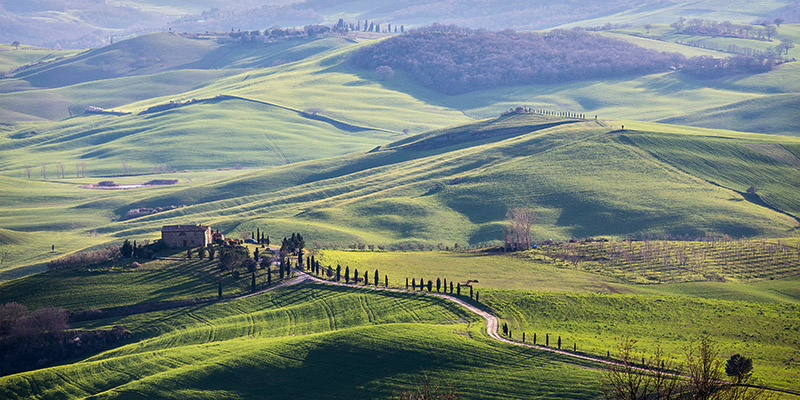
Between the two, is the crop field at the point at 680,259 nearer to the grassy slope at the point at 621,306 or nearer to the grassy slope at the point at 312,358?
the grassy slope at the point at 621,306

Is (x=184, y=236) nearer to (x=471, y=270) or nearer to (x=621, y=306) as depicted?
(x=471, y=270)

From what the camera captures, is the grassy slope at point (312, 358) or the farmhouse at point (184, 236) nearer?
the grassy slope at point (312, 358)

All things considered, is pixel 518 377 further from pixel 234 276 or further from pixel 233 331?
pixel 234 276

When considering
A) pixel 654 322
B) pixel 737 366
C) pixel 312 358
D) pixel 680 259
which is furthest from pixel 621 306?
pixel 312 358

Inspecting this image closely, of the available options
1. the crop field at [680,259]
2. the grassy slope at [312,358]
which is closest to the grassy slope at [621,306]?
the crop field at [680,259]

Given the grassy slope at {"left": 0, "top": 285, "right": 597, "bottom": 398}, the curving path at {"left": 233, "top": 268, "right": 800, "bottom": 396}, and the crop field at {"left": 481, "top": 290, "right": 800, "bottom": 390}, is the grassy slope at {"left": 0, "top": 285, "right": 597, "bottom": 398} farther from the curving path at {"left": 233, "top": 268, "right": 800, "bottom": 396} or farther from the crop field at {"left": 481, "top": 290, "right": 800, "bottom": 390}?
the crop field at {"left": 481, "top": 290, "right": 800, "bottom": 390}

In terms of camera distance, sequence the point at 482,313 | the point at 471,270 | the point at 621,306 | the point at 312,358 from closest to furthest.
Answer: the point at 312,358, the point at 482,313, the point at 621,306, the point at 471,270
